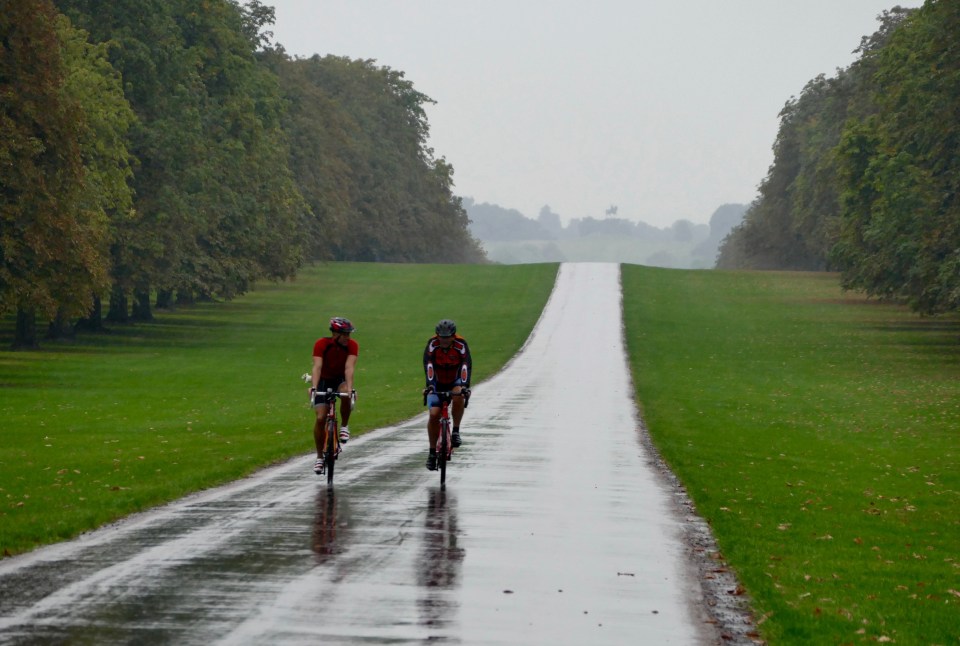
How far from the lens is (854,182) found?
2373 inches

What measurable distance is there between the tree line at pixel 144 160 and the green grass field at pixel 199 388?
93.4 inches

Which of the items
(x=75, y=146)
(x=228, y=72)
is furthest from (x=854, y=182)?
(x=75, y=146)

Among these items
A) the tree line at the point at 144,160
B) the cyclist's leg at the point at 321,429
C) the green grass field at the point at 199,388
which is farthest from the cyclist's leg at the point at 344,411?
the tree line at the point at 144,160

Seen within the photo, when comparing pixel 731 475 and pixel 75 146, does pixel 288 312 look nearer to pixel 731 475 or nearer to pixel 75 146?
pixel 75 146

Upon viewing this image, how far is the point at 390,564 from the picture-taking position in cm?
1140

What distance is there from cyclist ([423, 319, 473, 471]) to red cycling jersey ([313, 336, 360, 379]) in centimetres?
100

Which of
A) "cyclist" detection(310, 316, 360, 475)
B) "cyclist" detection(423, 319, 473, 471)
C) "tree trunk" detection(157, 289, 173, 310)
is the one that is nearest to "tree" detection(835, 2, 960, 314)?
"cyclist" detection(423, 319, 473, 471)

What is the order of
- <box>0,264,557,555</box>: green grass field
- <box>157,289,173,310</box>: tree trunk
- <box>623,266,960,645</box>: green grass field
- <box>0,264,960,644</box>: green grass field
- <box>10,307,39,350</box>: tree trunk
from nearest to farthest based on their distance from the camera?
<box>623,266,960,645</box>: green grass field < <box>0,264,960,644</box>: green grass field < <box>0,264,557,555</box>: green grass field < <box>10,307,39,350</box>: tree trunk < <box>157,289,173,310</box>: tree trunk

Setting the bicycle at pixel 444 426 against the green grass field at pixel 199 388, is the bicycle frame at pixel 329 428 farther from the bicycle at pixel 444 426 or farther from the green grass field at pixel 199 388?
the green grass field at pixel 199 388

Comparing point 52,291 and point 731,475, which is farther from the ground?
point 52,291

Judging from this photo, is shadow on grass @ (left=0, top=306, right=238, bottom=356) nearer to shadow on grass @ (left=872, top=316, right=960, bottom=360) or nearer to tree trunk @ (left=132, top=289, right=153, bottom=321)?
tree trunk @ (left=132, top=289, right=153, bottom=321)

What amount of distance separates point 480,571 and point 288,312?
61177 millimetres

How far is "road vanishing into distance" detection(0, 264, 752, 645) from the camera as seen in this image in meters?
9.03

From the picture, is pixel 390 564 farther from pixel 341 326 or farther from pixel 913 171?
pixel 913 171
